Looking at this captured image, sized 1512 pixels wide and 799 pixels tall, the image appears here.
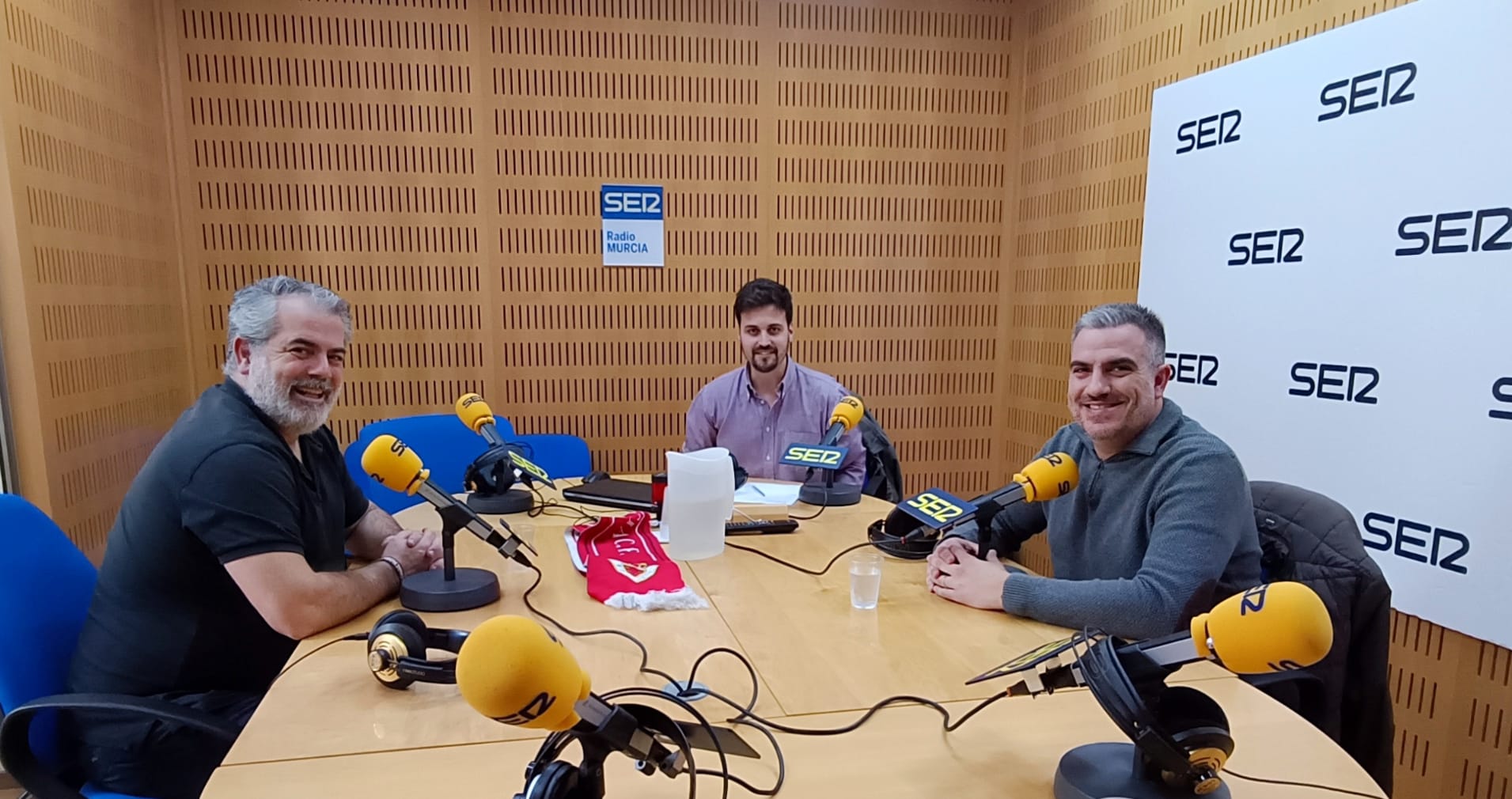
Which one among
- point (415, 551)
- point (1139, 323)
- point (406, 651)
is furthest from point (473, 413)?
point (1139, 323)

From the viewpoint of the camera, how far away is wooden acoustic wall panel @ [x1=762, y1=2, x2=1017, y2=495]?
432 centimetres

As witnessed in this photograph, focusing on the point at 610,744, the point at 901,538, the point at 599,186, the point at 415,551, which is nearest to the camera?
the point at 610,744

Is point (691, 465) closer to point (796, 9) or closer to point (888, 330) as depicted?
point (888, 330)

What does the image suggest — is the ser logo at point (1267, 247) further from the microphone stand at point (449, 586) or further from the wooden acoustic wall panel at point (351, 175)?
the wooden acoustic wall panel at point (351, 175)

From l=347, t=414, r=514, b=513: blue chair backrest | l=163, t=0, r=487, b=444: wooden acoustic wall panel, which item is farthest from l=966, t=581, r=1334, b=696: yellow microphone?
l=163, t=0, r=487, b=444: wooden acoustic wall panel

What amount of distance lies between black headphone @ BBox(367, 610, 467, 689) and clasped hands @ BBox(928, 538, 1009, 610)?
109 cm

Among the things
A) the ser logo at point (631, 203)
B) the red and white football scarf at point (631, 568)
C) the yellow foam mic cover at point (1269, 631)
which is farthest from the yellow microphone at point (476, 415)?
the yellow foam mic cover at point (1269, 631)

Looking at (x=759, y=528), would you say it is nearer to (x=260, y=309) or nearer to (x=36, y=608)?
(x=260, y=309)

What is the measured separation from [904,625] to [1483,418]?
5.79ft

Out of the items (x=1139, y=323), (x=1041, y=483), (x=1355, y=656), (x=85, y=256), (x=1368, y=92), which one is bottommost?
(x=1355, y=656)

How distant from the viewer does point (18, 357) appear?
2.46 meters

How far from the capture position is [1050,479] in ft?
6.46

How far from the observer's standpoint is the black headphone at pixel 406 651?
1.40 meters

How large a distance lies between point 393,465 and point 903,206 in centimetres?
339
